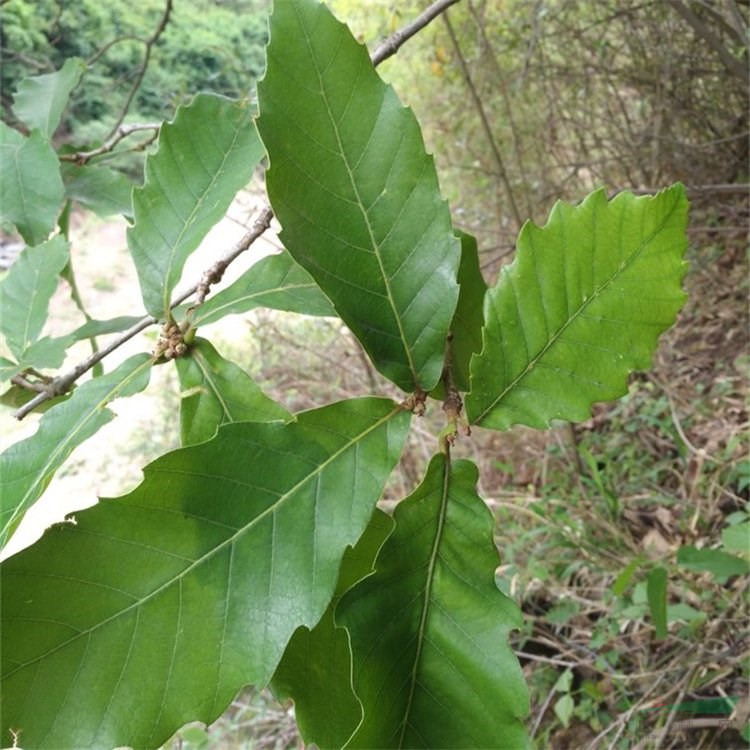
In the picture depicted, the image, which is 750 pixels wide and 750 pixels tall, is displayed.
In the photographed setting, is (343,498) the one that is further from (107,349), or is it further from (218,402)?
(107,349)

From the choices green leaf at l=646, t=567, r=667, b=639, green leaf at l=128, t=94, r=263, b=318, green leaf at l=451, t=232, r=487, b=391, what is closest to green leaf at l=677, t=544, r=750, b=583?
Result: green leaf at l=646, t=567, r=667, b=639

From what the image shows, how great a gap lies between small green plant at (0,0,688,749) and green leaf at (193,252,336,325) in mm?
120

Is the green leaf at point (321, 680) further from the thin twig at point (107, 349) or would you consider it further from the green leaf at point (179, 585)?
the thin twig at point (107, 349)

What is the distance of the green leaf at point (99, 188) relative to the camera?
4.05ft

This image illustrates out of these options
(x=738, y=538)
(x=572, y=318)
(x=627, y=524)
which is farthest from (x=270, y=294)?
(x=627, y=524)

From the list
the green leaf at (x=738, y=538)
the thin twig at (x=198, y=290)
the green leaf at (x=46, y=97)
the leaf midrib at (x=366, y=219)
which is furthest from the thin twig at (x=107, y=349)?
the green leaf at (x=738, y=538)

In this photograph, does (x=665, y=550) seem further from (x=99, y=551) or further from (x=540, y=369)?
(x=99, y=551)

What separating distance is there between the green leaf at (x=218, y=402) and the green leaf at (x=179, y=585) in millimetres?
132

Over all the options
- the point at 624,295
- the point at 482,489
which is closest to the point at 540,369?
the point at 624,295

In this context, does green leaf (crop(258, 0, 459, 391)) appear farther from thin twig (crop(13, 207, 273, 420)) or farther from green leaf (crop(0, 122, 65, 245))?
green leaf (crop(0, 122, 65, 245))

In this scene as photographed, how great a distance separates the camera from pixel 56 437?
24.0 inches

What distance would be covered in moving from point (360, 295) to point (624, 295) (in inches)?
7.9

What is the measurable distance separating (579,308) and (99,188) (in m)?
1.01

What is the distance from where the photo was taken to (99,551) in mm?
473
